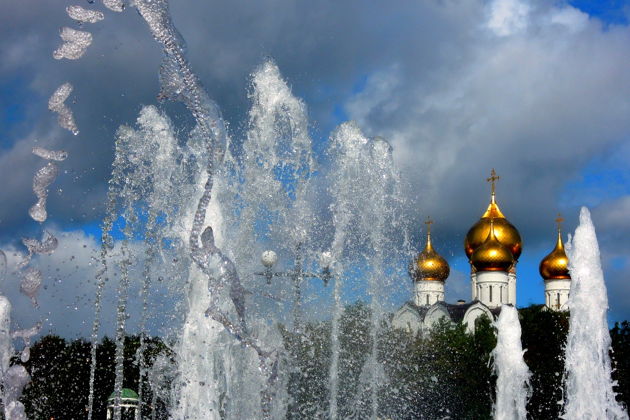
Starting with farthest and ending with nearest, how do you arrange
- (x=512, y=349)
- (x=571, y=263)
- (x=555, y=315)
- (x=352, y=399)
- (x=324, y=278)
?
(x=555, y=315), (x=352, y=399), (x=512, y=349), (x=571, y=263), (x=324, y=278)

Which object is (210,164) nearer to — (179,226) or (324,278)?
(179,226)

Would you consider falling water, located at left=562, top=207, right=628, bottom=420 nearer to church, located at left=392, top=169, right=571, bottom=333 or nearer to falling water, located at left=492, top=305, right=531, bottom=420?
falling water, located at left=492, top=305, right=531, bottom=420

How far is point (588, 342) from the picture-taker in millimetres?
15938

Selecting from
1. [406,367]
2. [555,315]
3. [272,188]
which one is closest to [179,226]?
[272,188]

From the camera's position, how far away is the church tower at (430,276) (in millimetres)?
61094

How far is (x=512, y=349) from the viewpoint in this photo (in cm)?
2145

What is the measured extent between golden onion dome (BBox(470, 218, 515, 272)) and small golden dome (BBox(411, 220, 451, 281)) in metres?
2.96

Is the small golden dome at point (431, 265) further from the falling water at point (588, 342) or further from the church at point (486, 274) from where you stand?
the falling water at point (588, 342)

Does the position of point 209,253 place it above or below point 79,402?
below

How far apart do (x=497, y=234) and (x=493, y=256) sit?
90.3 inches

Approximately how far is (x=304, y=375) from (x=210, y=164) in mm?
18800

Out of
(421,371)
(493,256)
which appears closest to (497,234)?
(493,256)

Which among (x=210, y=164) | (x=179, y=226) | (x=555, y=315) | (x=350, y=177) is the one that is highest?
(x=555, y=315)

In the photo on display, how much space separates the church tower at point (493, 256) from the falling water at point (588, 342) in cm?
4239
